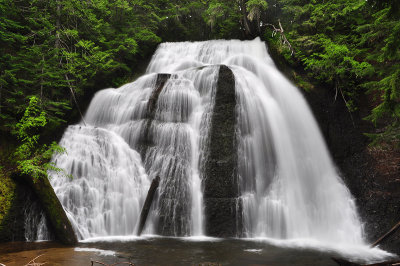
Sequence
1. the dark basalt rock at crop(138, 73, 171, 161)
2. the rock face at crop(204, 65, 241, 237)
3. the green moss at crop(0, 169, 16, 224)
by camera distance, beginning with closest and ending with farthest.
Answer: the green moss at crop(0, 169, 16, 224) < the rock face at crop(204, 65, 241, 237) < the dark basalt rock at crop(138, 73, 171, 161)

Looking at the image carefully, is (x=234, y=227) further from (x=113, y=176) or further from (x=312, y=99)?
(x=312, y=99)

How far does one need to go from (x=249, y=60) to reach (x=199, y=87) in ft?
15.3

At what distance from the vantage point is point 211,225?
809cm

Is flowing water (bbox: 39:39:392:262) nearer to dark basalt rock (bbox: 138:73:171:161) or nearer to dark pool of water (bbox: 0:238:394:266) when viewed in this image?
dark basalt rock (bbox: 138:73:171:161)

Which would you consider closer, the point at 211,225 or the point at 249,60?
the point at 211,225

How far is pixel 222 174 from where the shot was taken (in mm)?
8711

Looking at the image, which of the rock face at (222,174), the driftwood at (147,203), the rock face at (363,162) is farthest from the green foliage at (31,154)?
the rock face at (363,162)

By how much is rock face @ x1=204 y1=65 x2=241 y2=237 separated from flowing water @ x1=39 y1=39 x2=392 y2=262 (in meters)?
0.25

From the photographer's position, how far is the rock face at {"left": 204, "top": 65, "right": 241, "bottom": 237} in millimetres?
8062

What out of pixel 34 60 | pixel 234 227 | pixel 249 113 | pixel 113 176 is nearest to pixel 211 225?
pixel 234 227

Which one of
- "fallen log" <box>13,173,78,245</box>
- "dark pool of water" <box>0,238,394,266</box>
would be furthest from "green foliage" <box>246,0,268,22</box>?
"fallen log" <box>13,173,78,245</box>

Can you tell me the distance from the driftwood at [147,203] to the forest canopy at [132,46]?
3945 millimetres

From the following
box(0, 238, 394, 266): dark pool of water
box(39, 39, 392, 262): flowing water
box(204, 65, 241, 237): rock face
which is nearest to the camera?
box(0, 238, 394, 266): dark pool of water

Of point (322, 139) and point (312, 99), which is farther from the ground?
point (312, 99)
